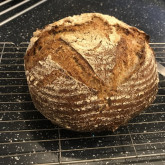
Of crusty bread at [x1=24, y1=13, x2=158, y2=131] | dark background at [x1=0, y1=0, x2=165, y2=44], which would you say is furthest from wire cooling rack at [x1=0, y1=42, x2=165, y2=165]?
dark background at [x1=0, y1=0, x2=165, y2=44]

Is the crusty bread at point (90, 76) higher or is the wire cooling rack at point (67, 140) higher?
the crusty bread at point (90, 76)

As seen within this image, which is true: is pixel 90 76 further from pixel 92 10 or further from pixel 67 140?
pixel 92 10

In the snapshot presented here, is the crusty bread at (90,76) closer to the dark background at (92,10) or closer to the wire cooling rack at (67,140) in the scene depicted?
the wire cooling rack at (67,140)

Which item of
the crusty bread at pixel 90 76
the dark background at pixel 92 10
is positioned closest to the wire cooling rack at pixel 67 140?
the crusty bread at pixel 90 76

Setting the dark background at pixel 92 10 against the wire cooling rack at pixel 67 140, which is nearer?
the wire cooling rack at pixel 67 140
